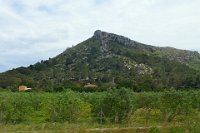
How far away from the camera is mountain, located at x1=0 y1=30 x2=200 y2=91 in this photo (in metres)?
101

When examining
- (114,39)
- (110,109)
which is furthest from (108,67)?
(110,109)

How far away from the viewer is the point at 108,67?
135 metres

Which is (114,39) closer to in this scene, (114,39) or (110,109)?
(114,39)

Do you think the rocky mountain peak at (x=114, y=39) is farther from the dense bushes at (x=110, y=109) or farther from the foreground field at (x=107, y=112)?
the foreground field at (x=107, y=112)

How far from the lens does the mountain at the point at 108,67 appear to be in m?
101

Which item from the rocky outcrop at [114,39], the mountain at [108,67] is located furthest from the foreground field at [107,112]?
the rocky outcrop at [114,39]

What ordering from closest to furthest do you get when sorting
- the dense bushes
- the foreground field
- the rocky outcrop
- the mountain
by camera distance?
the foreground field
the dense bushes
the mountain
the rocky outcrop

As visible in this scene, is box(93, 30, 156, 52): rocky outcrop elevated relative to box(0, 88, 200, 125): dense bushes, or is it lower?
elevated

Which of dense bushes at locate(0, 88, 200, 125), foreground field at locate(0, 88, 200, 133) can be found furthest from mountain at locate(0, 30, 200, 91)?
foreground field at locate(0, 88, 200, 133)

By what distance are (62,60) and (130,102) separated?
423ft

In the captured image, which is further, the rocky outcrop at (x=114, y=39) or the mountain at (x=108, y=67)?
the rocky outcrop at (x=114, y=39)

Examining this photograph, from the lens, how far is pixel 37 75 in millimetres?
127125

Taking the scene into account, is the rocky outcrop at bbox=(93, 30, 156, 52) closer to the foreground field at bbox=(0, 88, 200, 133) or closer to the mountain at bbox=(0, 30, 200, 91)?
the mountain at bbox=(0, 30, 200, 91)

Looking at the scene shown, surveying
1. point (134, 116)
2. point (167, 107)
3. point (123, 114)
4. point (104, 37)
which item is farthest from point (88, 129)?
point (104, 37)
